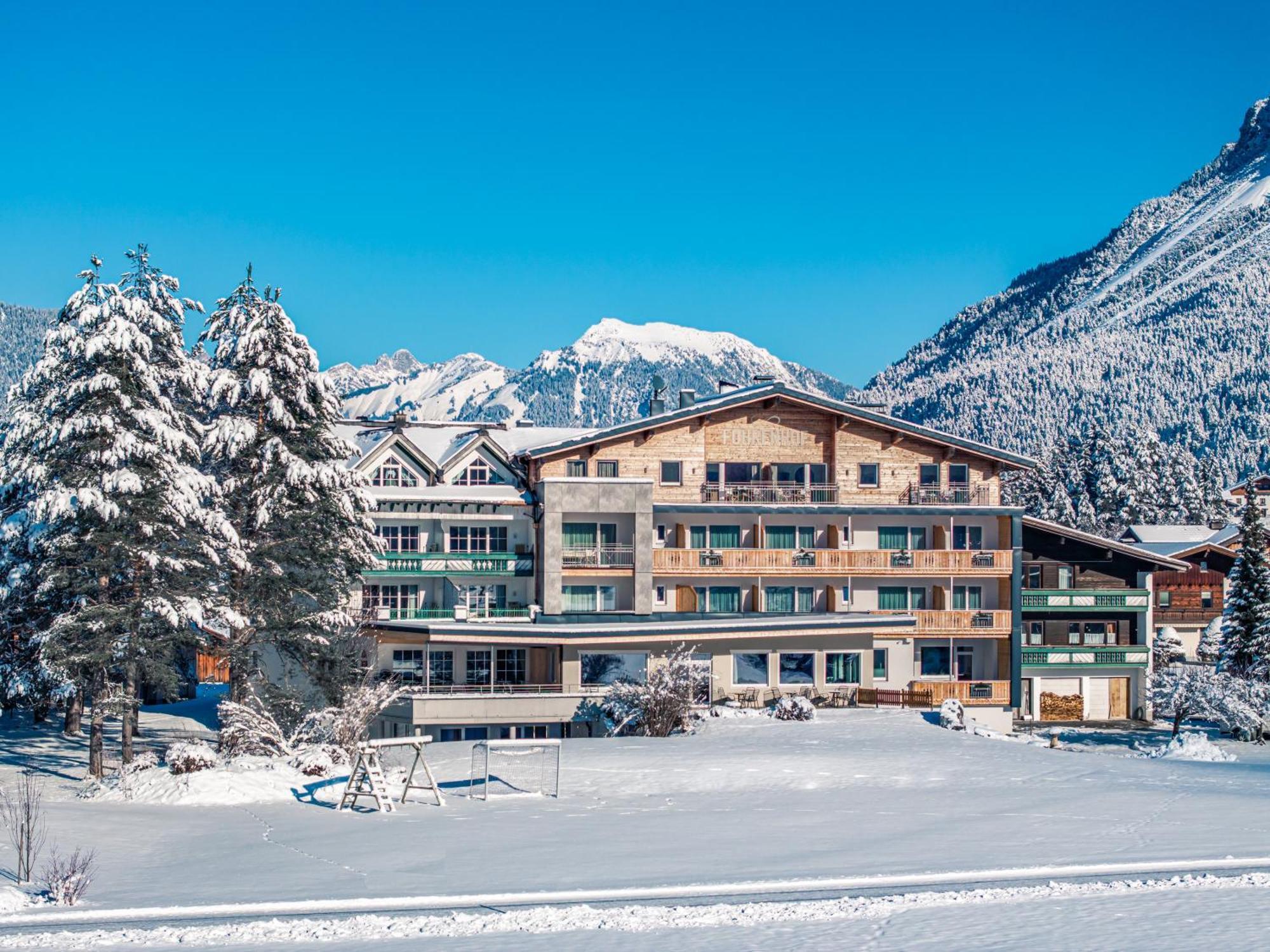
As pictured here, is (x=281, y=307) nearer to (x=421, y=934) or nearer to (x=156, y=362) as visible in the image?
(x=156, y=362)

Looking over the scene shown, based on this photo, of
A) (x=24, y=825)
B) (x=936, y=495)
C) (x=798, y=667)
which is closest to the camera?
(x=24, y=825)

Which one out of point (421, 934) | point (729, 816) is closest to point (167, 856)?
point (421, 934)

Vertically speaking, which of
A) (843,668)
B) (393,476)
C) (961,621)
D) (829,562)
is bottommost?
(843,668)

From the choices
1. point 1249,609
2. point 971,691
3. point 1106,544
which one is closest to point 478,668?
point 971,691

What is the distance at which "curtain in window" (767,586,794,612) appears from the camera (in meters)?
58.0

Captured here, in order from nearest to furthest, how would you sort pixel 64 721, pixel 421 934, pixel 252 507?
pixel 421 934 < pixel 252 507 < pixel 64 721

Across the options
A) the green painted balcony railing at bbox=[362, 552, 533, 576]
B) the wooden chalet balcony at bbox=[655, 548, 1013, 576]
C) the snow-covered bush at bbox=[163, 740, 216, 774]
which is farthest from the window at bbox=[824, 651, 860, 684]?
the snow-covered bush at bbox=[163, 740, 216, 774]

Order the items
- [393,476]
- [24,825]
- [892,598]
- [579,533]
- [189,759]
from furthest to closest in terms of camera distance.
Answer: [892,598] < [393,476] < [579,533] < [189,759] < [24,825]

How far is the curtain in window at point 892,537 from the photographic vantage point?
59312 millimetres

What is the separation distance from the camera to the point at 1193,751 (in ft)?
151

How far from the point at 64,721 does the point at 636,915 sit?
33503 millimetres

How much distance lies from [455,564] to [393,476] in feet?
13.6

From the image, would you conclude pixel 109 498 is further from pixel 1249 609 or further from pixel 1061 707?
pixel 1249 609

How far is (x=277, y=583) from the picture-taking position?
41906mm
